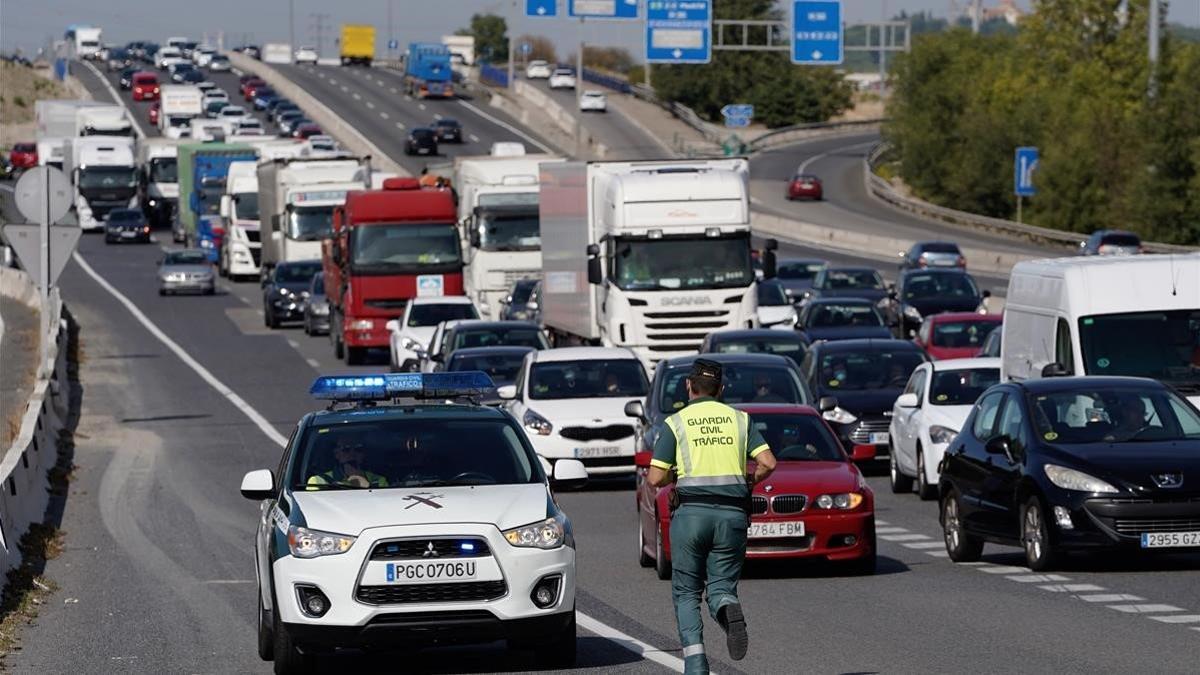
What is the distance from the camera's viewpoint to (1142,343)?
68.8ft

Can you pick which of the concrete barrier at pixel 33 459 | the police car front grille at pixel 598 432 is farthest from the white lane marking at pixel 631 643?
the police car front grille at pixel 598 432

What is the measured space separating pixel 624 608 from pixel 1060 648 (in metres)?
3.50

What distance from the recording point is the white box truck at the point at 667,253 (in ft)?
112

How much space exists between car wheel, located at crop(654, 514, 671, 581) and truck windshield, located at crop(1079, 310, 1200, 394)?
569 centimetres

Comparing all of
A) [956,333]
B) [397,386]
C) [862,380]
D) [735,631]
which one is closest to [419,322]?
[956,333]

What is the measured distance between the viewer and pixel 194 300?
63.9 m

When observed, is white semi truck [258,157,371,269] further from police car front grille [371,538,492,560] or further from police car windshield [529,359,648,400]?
police car front grille [371,538,492,560]

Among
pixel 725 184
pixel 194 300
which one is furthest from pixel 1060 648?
pixel 194 300

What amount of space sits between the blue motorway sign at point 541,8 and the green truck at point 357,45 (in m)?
89.2

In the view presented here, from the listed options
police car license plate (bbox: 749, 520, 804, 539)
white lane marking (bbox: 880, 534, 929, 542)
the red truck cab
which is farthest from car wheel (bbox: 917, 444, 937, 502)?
the red truck cab

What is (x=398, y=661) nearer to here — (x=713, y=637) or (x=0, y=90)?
(x=713, y=637)

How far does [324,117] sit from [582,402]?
326ft

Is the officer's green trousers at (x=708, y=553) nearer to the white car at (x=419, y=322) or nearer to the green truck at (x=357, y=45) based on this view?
the white car at (x=419, y=322)

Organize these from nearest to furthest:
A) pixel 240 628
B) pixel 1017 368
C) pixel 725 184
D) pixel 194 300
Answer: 1. pixel 240 628
2. pixel 1017 368
3. pixel 725 184
4. pixel 194 300
